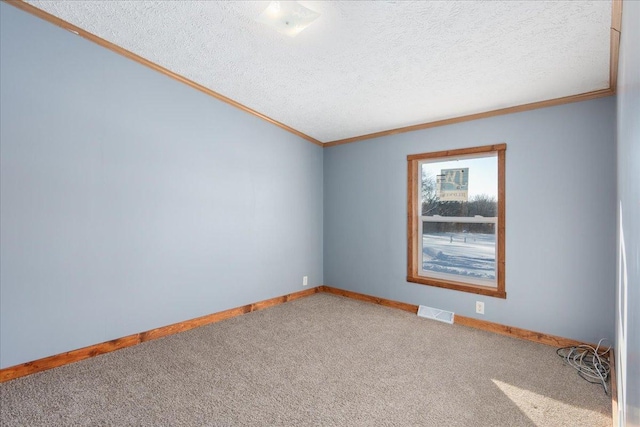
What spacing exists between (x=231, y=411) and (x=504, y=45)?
3003 mm

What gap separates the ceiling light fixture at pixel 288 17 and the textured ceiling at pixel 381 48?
52 millimetres

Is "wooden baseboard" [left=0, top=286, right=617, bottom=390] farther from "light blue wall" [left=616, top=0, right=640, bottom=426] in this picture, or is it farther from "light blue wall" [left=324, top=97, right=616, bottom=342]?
"light blue wall" [left=616, top=0, right=640, bottom=426]

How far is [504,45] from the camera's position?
6.78ft

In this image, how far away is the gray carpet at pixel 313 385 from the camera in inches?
66.6

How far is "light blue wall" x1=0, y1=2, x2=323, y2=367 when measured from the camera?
2.01m

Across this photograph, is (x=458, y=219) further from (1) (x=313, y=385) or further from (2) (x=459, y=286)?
(1) (x=313, y=385)

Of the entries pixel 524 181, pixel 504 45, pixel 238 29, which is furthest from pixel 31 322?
pixel 524 181

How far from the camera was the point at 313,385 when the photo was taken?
201 centimetres

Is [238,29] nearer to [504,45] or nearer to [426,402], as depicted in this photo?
[504,45]

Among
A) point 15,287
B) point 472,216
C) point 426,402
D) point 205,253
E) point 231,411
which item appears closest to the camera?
point 231,411

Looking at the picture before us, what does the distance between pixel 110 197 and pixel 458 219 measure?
3.51 metres

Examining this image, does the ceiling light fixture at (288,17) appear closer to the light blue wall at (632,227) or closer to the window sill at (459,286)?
the light blue wall at (632,227)

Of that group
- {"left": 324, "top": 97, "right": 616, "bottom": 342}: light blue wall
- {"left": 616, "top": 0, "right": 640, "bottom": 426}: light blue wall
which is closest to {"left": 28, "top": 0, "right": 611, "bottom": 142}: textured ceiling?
Answer: {"left": 324, "top": 97, "right": 616, "bottom": 342}: light blue wall

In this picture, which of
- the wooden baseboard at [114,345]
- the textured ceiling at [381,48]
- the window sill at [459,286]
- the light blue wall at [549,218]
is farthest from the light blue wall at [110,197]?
the light blue wall at [549,218]
